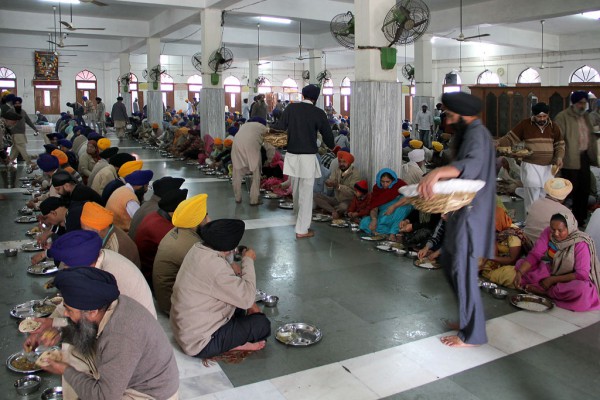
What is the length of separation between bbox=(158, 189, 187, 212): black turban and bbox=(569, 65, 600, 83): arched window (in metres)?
18.9

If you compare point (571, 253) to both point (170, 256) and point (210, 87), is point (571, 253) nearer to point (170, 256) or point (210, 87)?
point (170, 256)

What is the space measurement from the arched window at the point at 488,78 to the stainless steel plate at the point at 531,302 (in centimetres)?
2017

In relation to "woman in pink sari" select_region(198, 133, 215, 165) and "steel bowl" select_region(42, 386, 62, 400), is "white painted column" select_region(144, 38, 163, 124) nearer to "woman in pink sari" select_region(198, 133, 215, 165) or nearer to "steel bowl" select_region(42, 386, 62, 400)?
"woman in pink sari" select_region(198, 133, 215, 165)

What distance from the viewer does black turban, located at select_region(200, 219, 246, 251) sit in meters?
3.12

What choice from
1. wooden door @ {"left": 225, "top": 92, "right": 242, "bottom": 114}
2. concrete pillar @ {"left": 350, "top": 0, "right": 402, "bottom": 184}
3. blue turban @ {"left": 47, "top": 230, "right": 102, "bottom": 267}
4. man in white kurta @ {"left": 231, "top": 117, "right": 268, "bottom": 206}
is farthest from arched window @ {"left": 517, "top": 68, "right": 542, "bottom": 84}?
blue turban @ {"left": 47, "top": 230, "right": 102, "bottom": 267}

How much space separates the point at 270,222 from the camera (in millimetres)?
7137

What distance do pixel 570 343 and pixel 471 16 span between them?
11520mm

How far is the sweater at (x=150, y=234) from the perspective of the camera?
168 inches

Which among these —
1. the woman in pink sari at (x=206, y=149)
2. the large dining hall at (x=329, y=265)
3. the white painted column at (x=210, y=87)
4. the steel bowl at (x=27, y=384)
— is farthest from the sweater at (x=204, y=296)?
the white painted column at (x=210, y=87)

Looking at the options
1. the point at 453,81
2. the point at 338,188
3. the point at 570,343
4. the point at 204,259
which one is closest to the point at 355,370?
the point at 204,259

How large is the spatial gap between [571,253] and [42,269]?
4502 mm

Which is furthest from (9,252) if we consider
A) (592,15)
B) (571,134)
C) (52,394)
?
(592,15)

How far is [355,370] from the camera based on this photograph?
3.29m

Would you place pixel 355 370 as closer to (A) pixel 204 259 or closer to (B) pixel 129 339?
(A) pixel 204 259
